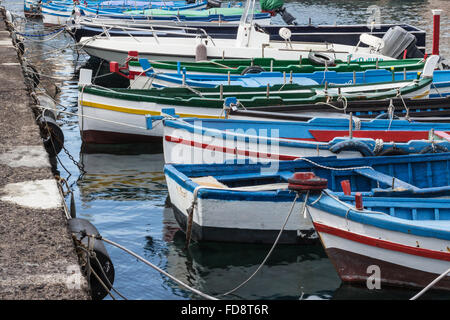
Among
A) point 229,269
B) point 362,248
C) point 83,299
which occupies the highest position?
point 83,299

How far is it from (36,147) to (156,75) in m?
8.54

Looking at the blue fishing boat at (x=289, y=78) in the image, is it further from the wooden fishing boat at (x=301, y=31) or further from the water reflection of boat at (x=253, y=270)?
the water reflection of boat at (x=253, y=270)

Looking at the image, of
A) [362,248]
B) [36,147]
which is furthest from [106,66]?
[362,248]

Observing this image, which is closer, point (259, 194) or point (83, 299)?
point (83, 299)

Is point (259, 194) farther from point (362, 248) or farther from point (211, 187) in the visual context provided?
point (362, 248)

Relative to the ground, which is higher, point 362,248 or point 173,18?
point 173,18

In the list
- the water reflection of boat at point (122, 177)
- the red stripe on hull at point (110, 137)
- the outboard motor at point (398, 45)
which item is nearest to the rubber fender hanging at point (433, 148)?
the water reflection of boat at point (122, 177)

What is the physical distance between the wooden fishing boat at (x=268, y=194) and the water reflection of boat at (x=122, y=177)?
113 inches

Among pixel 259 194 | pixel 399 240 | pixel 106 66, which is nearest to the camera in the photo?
pixel 399 240

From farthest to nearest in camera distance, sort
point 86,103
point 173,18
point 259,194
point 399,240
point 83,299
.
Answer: point 173,18
point 86,103
point 259,194
point 399,240
point 83,299

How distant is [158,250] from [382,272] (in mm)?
3492

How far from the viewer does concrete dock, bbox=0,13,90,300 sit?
6.35 m

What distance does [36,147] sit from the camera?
411 inches

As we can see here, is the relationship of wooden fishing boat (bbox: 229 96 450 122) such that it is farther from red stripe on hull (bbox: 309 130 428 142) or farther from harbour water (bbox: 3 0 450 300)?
harbour water (bbox: 3 0 450 300)
